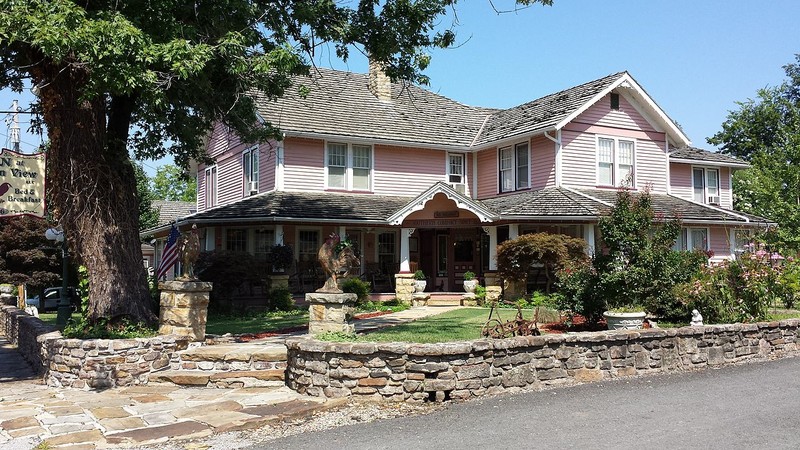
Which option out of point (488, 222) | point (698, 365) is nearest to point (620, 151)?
point (488, 222)

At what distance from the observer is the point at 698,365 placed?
10258 millimetres

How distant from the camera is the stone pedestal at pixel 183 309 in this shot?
34.8ft

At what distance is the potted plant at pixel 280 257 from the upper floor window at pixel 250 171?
4.17 m

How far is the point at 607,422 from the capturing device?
23.2 ft

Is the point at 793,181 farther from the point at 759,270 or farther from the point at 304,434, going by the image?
the point at 304,434

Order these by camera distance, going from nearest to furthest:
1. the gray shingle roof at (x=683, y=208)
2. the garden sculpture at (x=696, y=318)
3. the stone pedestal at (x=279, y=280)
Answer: the garden sculpture at (x=696, y=318), the stone pedestal at (x=279, y=280), the gray shingle roof at (x=683, y=208)

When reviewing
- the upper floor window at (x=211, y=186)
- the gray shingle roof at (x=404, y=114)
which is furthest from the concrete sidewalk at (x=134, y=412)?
the upper floor window at (x=211, y=186)

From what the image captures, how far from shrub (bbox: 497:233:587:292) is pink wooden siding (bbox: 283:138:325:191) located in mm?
7034

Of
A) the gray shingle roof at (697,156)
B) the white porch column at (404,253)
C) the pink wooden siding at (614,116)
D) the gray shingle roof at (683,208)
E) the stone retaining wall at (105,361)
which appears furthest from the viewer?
the gray shingle roof at (697,156)

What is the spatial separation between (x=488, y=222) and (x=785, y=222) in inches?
476

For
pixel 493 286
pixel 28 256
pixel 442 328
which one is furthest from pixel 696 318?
pixel 28 256

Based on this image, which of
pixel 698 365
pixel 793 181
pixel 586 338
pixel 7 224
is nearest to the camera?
pixel 586 338

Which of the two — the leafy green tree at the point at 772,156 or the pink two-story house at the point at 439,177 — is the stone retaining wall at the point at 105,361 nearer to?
the pink two-story house at the point at 439,177

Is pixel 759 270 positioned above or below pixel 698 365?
above
